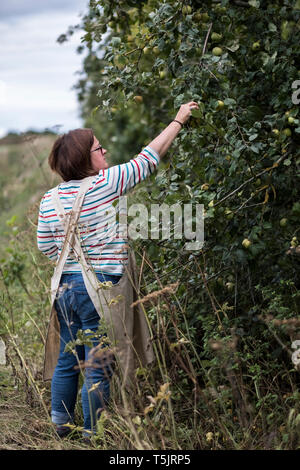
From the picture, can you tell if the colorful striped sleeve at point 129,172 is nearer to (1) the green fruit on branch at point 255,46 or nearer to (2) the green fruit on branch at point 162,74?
(2) the green fruit on branch at point 162,74

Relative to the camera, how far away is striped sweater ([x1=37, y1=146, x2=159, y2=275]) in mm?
2773

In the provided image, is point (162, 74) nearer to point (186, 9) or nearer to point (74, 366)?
point (186, 9)

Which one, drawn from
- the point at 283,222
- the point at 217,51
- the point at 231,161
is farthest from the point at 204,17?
the point at 283,222

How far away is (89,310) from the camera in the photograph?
2.86 meters

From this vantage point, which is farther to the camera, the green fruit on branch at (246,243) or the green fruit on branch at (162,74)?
the green fruit on branch at (162,74)

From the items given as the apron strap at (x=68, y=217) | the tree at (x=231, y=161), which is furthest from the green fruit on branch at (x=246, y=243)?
the apron strap at (x=68, y=217)

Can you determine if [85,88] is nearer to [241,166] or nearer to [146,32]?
[146,32]

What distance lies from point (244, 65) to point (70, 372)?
182 centimetres

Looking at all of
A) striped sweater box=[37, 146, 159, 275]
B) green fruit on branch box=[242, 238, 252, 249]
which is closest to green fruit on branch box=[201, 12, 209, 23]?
striped sweater box=[37, 146, 159, 275]

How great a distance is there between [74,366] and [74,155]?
95 centimetres

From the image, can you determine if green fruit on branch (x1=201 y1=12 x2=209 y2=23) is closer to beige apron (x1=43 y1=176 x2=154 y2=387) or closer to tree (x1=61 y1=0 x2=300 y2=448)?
tree (x1=61 y1=0 x2=300 y2=448)

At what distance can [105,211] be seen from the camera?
2.80 metres
